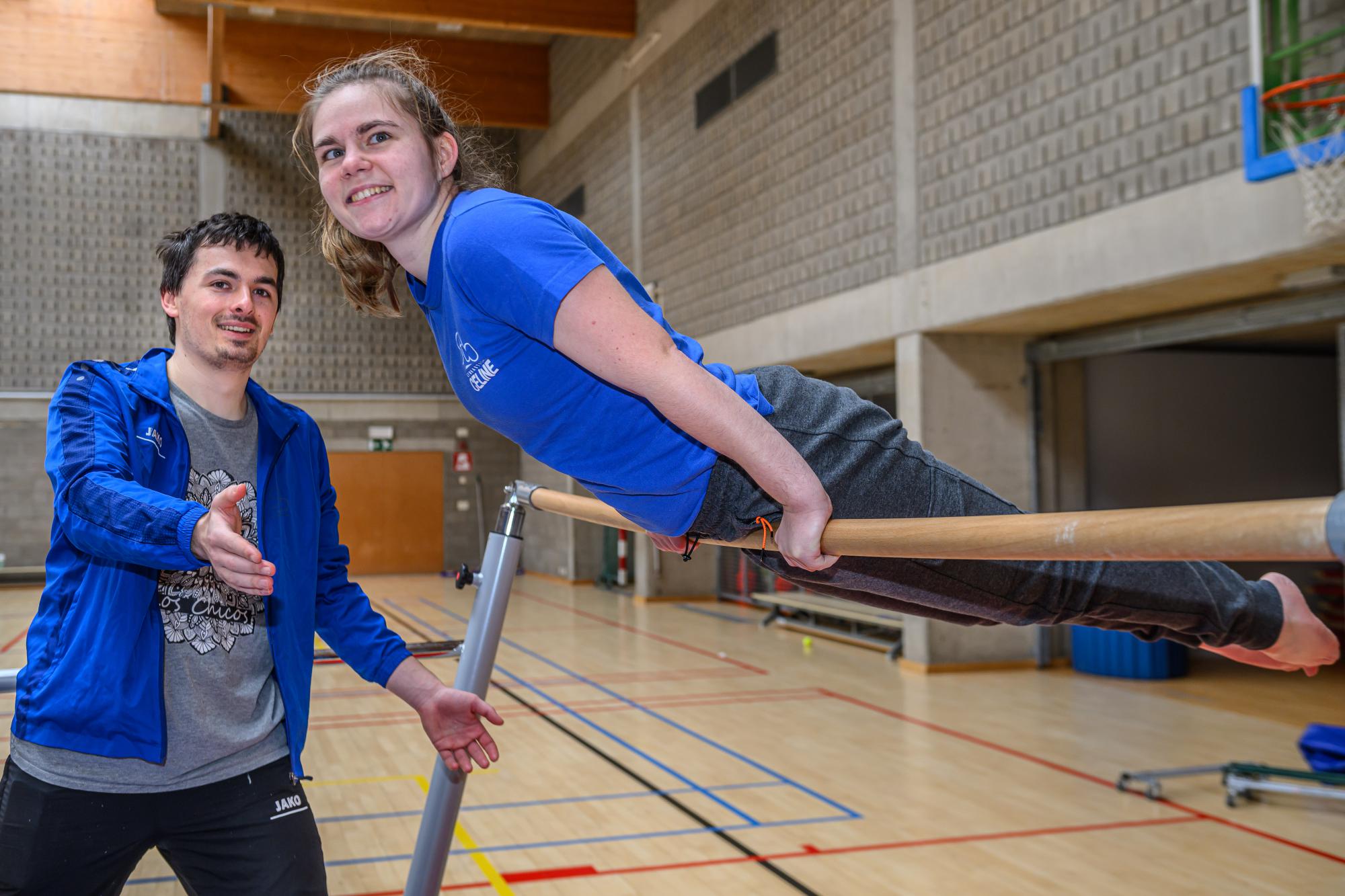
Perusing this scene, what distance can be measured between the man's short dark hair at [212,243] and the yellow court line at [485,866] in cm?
235

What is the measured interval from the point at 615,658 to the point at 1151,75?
661 centimetres

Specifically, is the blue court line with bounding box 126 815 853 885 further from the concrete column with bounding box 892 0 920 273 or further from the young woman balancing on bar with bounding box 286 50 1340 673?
the concrete column with bounding box 892 0 920 273

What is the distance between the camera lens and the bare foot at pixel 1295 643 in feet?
7.04

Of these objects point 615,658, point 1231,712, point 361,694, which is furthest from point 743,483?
point 615,658

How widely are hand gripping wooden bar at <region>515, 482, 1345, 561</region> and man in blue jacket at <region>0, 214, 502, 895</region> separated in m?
0.92

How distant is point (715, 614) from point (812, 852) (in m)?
9.44

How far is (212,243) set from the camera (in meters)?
2.23

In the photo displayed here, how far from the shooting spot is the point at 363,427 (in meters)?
20.6

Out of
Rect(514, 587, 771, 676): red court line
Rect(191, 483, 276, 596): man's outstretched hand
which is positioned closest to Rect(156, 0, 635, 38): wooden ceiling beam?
Rect(514, 587, 771, 676): red court line

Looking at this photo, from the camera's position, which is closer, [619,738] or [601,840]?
[601,840]

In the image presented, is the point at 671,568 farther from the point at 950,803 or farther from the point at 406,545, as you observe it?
the point at 950,803

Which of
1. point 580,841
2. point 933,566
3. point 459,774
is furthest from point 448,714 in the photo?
point 580,841

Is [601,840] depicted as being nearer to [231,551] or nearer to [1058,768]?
[1058,768]

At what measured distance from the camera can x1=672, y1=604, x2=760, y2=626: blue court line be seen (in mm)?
13357
